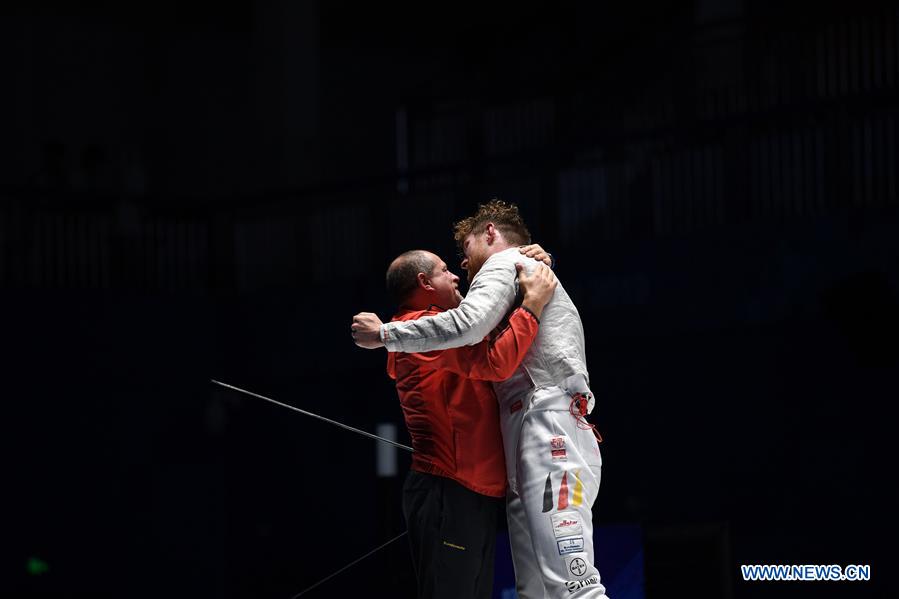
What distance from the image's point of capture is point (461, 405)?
3938 millimetres

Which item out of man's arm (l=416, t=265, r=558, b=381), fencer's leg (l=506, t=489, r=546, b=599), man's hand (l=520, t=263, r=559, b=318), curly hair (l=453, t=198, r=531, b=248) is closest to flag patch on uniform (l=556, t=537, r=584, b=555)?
fencer's leg (l=506, t=489, r=546, b=599)

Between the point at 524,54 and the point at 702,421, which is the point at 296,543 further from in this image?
the point at 524,54

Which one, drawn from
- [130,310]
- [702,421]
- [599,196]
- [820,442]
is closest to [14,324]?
[130,310]

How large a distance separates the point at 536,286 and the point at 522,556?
0.87 m

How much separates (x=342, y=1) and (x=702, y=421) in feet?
24.8

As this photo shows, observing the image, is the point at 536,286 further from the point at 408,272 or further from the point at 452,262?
the point at 452,262

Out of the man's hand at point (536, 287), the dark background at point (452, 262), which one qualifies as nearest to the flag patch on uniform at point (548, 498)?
the man's hand at point (536, 287)

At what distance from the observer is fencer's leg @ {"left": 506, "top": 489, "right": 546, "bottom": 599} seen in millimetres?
3808

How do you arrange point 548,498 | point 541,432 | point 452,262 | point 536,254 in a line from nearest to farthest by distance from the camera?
point 548,498 → point 541,432 → point 536,254 → point 452,262

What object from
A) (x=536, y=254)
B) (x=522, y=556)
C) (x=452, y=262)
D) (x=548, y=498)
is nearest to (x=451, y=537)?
(x=522, y=556)

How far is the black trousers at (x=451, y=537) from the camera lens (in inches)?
148

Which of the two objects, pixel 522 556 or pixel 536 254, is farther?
pixel 536 254

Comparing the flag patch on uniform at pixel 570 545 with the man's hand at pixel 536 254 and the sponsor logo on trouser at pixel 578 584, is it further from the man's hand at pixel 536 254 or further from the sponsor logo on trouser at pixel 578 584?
the man's hand at pixel 536 254

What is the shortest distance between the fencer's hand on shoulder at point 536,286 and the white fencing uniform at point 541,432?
3cm
